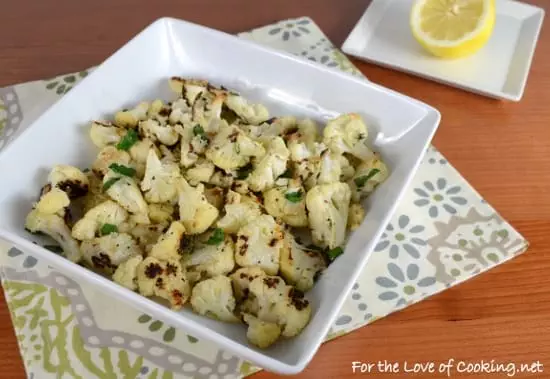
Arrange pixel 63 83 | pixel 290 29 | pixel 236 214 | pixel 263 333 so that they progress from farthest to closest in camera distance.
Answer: pixel 290 29 < pixel 63 83 < pixel 236 214 < pixel 263 333

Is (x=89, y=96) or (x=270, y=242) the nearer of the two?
(x=270, y=242)

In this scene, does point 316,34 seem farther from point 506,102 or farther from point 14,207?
point 14,207

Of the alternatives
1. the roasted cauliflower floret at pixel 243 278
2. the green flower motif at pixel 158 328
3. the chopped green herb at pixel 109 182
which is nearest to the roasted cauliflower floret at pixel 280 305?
the roasted cauliflower floret at pixel 243 278

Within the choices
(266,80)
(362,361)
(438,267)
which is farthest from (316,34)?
(362,361)

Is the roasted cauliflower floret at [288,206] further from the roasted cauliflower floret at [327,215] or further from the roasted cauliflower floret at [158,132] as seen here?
the roasted cauliflower floret at [158,132]

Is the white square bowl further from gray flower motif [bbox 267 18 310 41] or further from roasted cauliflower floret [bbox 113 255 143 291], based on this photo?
gray flower motif [bbox 267 18 310 41]

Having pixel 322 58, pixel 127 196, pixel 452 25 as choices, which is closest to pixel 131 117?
pixel 127 196

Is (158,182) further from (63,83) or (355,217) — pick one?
(63,83)
